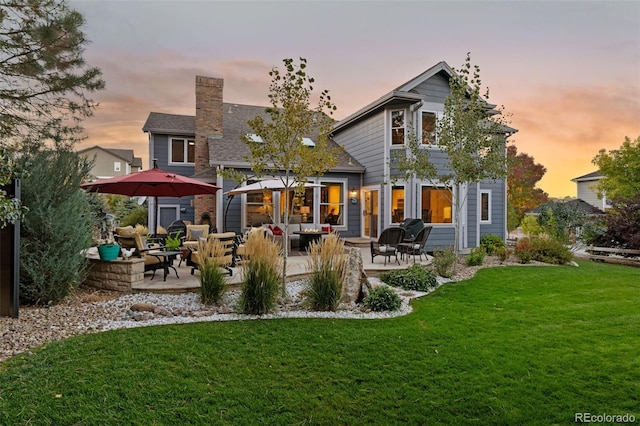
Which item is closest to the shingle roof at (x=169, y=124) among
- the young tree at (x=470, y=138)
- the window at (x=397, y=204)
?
the window at (x=397, y=204)

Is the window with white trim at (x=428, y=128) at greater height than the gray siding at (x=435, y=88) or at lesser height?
lesser

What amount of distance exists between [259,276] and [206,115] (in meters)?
10.6

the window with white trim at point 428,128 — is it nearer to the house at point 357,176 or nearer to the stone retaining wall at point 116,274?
the house at point 357,176

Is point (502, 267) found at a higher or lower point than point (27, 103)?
lower

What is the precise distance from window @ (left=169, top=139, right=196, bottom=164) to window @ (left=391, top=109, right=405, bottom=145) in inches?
312

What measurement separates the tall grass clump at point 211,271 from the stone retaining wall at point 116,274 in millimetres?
1525

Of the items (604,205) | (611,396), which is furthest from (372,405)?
(604,205)

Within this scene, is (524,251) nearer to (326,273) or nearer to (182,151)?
(326,273)

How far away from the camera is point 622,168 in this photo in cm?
1927

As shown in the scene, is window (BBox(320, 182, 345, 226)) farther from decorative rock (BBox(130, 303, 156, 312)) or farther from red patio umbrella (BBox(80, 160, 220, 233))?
decorative rock (BBox(130, 303, 156, 312))

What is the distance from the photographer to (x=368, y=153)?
1274 centimetres

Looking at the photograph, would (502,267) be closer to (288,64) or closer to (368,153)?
(368,153)

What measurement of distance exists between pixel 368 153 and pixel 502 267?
19.7 ft

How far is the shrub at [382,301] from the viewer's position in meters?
5.06
